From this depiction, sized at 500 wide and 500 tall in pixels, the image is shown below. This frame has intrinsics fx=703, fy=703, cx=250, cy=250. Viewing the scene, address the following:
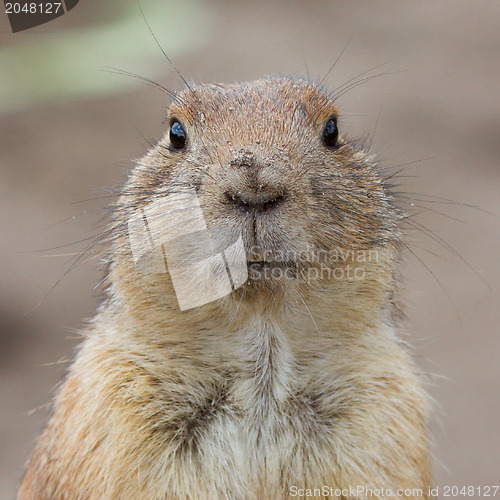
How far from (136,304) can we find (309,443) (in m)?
0.87

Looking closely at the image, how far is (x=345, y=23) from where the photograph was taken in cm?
759

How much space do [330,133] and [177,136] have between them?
2.17ft

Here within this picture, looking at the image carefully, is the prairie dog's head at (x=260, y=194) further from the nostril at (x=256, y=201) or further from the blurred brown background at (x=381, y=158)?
the blurred brown background at (x=381, y=158)

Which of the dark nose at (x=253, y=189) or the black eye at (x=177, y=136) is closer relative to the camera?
the dark nose at (x=253, y=189)

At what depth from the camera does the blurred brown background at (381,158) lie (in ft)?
21.5

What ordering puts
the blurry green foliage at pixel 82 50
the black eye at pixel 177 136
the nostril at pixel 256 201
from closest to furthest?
the nostril at pixel 256 201, the blurry green foliage at pixel 82 50, the black eye at pixel 177 136

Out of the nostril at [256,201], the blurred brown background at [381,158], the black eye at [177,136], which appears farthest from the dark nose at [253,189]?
the blurred brown background at [381,158]

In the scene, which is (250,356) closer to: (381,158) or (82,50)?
(82,50)

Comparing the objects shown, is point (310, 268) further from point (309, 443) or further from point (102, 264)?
point (102, 264)

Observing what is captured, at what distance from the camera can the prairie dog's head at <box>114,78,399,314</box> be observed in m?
2.30

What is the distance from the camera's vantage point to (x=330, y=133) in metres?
3.05

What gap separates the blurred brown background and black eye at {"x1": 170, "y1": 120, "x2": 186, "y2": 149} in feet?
10.4

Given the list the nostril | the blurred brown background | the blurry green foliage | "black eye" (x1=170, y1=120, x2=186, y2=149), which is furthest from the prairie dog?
the blurred brown background

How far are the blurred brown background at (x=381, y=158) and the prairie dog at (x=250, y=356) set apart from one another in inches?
131
